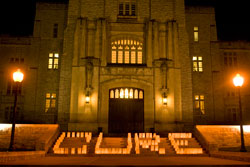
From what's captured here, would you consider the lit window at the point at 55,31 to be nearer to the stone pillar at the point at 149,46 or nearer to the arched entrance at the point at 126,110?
the arched entrance at the point at 126,110

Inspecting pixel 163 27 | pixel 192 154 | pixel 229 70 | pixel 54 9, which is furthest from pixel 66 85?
pixel 229 70

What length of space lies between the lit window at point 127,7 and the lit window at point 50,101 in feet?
39.3

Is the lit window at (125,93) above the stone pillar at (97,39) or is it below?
below

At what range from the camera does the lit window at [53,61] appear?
97.3ft

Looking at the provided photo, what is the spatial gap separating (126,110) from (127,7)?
11608 millimetres

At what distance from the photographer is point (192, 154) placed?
712 inches

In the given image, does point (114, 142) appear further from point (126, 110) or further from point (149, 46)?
point (149, 46)

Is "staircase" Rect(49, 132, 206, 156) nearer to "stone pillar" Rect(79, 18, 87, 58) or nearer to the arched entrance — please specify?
the arched entrance

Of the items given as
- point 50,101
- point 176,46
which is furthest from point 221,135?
point 50,101

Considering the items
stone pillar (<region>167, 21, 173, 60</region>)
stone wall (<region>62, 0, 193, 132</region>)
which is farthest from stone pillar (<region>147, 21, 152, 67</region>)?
stone pillar (<region>167, 21, 173, 60</region>)

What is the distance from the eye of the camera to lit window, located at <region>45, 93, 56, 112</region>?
28477mm

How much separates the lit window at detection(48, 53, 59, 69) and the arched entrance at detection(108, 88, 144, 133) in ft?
26.5

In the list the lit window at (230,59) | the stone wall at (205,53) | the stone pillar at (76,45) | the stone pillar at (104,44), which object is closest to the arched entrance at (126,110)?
the stone pillar at (104,44)

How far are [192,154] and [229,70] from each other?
1664cm
